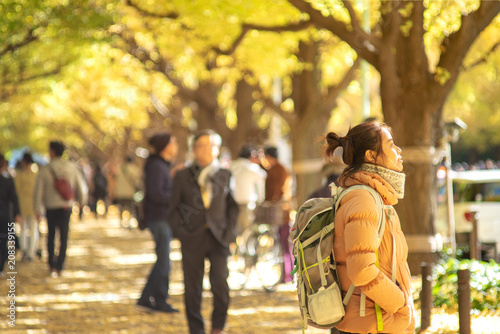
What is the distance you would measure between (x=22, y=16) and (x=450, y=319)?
711cm

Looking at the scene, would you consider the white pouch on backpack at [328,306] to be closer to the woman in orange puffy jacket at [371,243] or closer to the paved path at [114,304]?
the woman in orange puffy jacket at [371,243]

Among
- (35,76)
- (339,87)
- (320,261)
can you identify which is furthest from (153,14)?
(320,261)

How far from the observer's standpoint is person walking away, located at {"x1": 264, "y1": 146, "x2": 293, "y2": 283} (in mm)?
11617

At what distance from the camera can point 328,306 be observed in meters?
4.11

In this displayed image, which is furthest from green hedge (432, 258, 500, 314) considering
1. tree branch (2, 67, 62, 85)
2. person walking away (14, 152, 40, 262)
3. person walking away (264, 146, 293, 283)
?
tree branch (2, 67, 62, 85)

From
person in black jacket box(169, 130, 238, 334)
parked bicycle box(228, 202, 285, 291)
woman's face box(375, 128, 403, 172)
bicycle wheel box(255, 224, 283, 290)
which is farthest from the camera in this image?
bicycle wheel box(255, 224, 283, 290)

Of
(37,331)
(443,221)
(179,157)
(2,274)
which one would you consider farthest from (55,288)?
(179,157)

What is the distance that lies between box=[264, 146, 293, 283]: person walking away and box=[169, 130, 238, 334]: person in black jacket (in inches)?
142

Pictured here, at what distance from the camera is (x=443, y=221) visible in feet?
52.1

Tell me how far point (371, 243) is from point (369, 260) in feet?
0.26

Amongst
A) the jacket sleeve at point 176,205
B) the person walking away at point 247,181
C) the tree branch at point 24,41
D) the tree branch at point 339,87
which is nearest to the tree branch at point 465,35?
the person walking away at point 247,181

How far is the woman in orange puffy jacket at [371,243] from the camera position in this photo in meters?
3.99

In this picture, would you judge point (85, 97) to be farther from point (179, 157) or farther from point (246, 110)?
point (246, 110)

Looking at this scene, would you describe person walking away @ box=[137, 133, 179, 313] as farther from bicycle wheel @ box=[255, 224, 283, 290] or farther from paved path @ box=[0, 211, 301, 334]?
bicycle wheel @ box=[255, 224, 283, 290]
